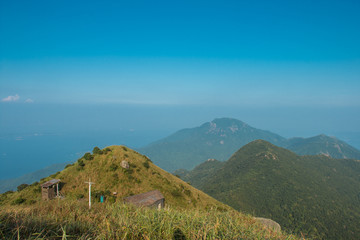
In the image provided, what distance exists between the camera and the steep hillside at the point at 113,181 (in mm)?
35031

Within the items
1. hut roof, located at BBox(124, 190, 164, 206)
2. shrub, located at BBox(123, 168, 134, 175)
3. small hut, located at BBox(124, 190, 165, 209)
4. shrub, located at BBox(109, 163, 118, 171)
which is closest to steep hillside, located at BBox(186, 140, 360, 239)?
shrub, located at BBox(123, 168, 134, 175)

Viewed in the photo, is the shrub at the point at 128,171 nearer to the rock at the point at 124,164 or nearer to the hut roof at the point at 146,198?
the rock at the point at 124,164

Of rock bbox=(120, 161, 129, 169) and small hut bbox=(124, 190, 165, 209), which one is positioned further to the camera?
rock bbox=(120, 161, 129, 169)

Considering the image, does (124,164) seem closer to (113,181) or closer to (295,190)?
(113,181)

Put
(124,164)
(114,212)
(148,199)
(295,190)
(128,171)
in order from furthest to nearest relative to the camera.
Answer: (295,190), (124,164), (128,171), (148,199), (114,212)

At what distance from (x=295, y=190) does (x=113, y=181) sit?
129589mm

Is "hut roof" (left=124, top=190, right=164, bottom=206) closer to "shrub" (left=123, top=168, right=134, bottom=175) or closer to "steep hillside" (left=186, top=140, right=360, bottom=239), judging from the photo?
"shrub" (left=123, top=168, right=134, bottom=175)

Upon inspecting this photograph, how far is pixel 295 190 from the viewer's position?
415 feet

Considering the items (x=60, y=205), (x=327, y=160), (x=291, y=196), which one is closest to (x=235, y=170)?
(x=291, y=196)

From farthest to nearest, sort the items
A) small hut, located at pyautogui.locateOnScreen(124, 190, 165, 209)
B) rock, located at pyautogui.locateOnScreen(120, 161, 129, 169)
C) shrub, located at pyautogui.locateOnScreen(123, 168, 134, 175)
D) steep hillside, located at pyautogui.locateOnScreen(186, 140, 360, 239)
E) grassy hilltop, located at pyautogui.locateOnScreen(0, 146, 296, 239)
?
1. steep hillside, located at pyautogui.locateOnScreen(186, 140, 360, 239)
2. rock, located at pyautogui.locateOnScreen(120, 161, 129, 169)
3. shrub, located at pyautogui.locateOnScreen(123, 168, 134, 175)
4. small hut, located at pyautogui.locateOnScreen(124, 190, 165, 209)
5. grassy hilltop, located at pyautogui.locateOnScreen(0, 146, 296, 239)

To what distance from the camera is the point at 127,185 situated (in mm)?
39062

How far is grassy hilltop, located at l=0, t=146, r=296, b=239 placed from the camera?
3.62 m

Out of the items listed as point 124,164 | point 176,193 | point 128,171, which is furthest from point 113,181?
point 176,193

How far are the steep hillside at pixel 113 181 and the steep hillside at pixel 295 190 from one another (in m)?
51.1
